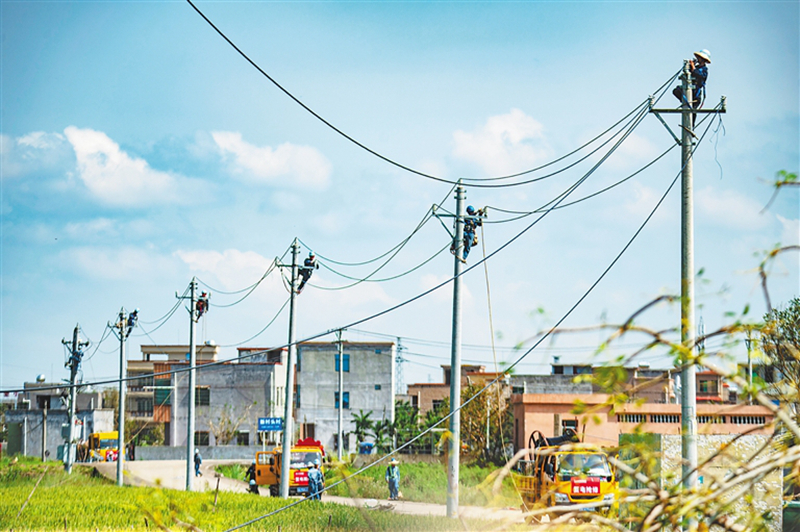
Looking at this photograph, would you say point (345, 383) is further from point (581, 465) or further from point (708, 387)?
point (581, 465)

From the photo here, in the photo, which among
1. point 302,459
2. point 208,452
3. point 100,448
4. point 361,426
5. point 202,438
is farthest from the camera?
point 202,438

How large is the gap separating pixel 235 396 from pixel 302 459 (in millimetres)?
34918

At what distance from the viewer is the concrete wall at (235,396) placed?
64.8m

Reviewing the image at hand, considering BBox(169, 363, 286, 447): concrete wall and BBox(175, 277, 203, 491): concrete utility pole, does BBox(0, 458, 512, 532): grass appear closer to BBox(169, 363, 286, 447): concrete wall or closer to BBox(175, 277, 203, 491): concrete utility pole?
BBox(175, 277, 203, 491): concrete utility pole

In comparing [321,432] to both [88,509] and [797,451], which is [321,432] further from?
[797,451]

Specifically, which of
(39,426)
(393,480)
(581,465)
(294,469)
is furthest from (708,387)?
(39,426)

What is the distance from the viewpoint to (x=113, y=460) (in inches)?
2168

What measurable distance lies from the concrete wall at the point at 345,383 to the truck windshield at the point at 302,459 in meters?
33.5

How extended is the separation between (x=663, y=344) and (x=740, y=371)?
1.56 feet

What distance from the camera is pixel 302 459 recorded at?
3194cm

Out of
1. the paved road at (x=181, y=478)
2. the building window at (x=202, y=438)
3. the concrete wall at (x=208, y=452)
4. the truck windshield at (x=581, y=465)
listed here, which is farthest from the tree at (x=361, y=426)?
the truck windshield at (x=581, y=465)

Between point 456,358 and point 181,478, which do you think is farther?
point 181,478

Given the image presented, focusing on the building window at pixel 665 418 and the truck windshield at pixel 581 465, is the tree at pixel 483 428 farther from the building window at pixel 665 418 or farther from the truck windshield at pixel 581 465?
the truck windshield at pixel 581 465

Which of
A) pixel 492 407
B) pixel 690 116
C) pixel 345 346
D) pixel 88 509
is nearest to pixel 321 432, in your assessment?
pixel 345 346
